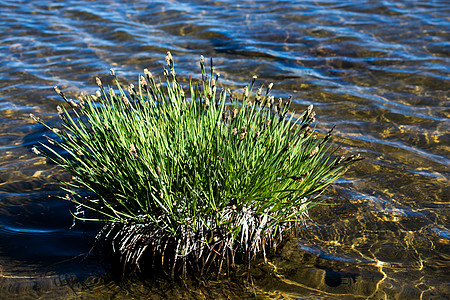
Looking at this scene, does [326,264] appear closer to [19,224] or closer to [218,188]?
[218,188]

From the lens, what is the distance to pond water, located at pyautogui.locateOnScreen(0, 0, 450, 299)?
3.98 metres

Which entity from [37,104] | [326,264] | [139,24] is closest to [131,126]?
[326,264]

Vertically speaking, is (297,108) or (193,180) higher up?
(193,180)

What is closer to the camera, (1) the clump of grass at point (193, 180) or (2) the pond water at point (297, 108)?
(1) the clump of grass at point (193, 180)

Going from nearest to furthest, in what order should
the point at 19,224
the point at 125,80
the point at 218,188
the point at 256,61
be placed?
the point at 218,188 < the point at 19,224 < the point at 125,80 < the point at 256,61

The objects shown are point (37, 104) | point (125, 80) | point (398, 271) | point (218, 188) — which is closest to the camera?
point (218, 188)

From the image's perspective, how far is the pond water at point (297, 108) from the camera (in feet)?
13.1

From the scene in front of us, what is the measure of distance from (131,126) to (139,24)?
8.95 meters

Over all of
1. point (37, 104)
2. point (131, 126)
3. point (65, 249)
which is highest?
point (131, 126)

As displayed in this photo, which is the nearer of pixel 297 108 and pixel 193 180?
pixel 193 180

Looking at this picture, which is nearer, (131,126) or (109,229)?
(131,126)

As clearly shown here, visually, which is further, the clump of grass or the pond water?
the pond water

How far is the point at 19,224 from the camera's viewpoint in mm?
4750

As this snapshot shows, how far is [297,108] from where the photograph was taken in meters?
7.48
